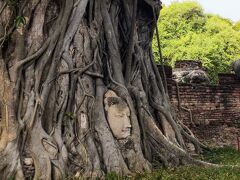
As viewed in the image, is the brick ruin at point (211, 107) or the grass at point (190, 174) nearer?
the grass at point (190, 174)

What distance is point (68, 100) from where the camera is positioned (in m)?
5.67

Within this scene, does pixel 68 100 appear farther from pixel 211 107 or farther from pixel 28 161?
pixel 211 107

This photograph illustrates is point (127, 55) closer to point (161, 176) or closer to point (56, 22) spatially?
point (56, 22)

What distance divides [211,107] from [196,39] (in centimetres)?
1111

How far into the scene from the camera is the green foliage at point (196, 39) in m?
19.8

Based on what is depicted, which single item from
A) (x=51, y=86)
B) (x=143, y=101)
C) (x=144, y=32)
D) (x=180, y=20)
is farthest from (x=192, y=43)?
(x=51, y=86)

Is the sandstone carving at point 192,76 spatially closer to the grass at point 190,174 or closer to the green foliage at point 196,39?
the grass at point 190,174

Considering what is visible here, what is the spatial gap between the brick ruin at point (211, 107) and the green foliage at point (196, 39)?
9.29 meters

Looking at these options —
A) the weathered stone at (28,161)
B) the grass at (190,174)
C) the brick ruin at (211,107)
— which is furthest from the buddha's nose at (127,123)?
the brick ruin at (211,107)

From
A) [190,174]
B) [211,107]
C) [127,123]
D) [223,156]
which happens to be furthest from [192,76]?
[190,174]

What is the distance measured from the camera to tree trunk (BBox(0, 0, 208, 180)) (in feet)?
16.7

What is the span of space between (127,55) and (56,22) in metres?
1.53

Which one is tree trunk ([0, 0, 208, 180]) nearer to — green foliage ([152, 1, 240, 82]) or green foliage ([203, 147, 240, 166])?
green foliage ([203, 147, 240, 166])

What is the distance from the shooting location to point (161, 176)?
5.18m
